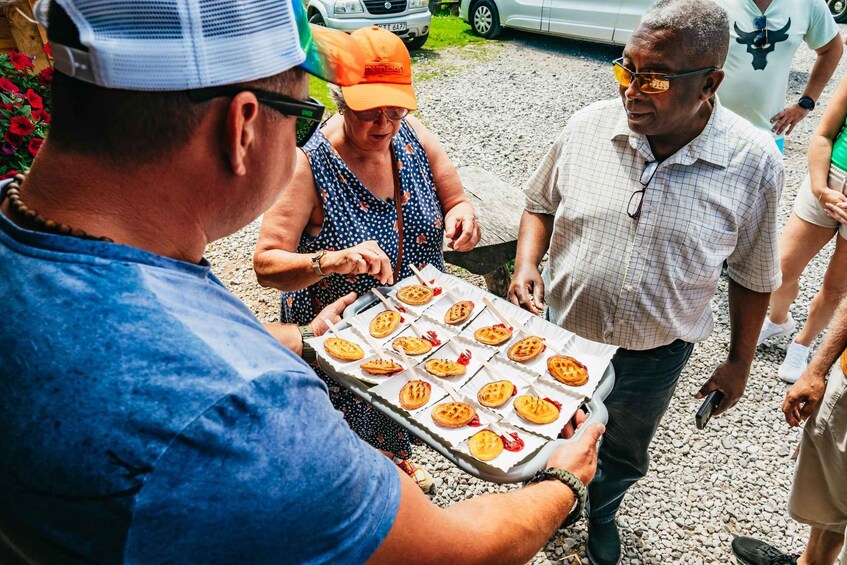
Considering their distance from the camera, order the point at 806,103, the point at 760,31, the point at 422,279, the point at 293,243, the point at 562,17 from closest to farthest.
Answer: the point at 293,243 → the point at 422,279 → the point at 760,31 → the point at 806,103 → the point at 562,17

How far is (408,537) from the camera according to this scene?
3.38ft

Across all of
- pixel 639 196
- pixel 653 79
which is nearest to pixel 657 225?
pixel 639 196

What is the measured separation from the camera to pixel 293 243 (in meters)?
2.41

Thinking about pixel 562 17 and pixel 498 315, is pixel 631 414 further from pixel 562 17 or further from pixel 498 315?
pixel 562 17

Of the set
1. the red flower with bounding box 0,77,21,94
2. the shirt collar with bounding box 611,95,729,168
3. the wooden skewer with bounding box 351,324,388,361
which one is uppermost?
the shirt collar with bounding box 611,95,729,168

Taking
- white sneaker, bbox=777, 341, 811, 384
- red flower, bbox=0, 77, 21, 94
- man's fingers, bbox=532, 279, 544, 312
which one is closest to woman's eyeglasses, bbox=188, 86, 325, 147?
man's fingers, bbox=532, 279, 544, 312

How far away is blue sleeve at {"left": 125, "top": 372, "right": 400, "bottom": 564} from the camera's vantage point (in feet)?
2.57

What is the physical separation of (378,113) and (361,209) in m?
0.43

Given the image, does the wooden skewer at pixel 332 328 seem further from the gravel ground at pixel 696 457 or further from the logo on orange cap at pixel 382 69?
the gravel ground at pixel 696 457

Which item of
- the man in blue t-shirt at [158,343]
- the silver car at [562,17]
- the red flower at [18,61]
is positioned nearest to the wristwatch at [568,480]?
the man in blue t-shirt at [158,343]

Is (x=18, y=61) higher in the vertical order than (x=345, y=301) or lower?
higher

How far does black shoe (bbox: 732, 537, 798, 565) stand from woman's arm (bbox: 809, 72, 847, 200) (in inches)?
91.0

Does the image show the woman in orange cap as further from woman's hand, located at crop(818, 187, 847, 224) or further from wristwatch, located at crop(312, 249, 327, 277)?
woman's hand, located at crop(818, 187, 847, 224)

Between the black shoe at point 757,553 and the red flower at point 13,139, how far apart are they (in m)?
5.13
